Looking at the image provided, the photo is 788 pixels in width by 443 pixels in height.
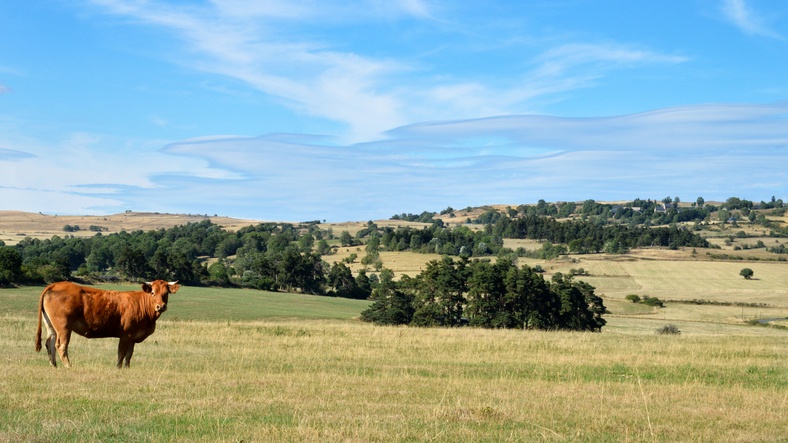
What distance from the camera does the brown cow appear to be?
17.6 meters

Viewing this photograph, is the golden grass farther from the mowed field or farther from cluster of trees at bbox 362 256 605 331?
cluster of trees at bbox 362 256 605 331

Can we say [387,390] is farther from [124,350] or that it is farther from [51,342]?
[51,342]

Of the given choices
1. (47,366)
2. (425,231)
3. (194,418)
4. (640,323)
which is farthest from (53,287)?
(425,231)

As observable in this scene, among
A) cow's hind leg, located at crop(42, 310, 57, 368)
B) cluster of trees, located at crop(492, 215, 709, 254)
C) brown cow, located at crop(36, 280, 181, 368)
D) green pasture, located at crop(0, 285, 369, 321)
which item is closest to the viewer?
cow's hind leg, located at crop(42, 310, 57, 368)

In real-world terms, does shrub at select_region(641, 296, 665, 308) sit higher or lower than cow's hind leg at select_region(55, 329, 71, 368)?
lower

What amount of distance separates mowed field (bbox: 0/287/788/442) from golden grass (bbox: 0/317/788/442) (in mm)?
38

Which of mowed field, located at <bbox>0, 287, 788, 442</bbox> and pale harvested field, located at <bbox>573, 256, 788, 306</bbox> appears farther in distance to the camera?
pale harvested field, located at <bbox>573, 256, 788, 306</bbox>

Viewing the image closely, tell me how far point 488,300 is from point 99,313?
44.7 metres

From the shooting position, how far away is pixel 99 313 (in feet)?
59.4

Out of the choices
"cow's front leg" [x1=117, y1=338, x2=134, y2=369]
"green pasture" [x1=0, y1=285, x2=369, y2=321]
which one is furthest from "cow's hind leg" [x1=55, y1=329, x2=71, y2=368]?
"green pasture" [x1=0, y1=285, x2=369, y2=321]

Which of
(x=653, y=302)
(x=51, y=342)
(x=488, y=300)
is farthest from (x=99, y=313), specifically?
(x=653, y=302)

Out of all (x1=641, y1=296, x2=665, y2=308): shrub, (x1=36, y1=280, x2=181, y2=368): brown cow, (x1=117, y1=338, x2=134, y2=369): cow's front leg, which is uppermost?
(x1=36, y1=280, x2=181, y2=368): brown cow

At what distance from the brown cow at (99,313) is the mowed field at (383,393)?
0.72m

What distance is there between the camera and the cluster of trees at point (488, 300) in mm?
59438
